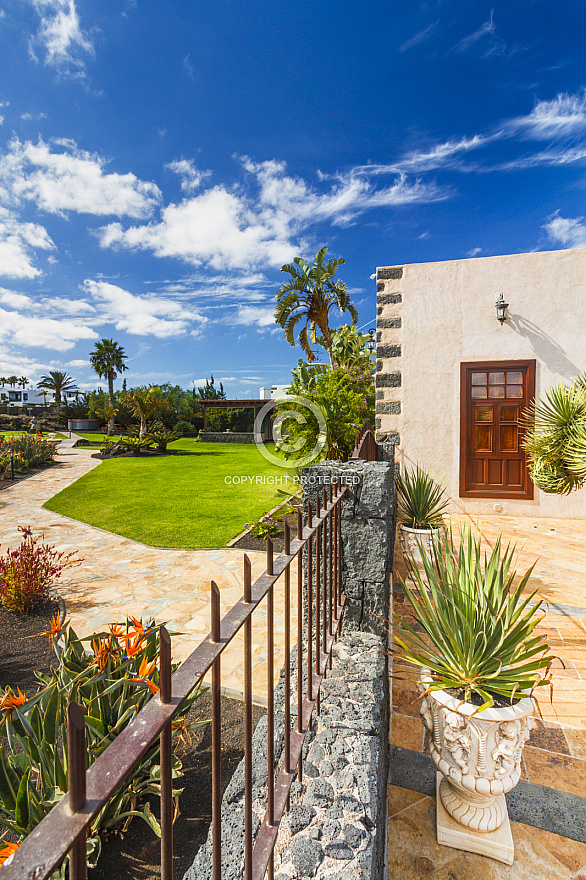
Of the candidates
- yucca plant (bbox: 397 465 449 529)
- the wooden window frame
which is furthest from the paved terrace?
the wooden window frame

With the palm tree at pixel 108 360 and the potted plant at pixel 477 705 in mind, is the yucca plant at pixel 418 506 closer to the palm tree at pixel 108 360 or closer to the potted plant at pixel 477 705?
the potted plant at pixel 477 705

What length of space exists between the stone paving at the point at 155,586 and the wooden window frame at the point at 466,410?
14.2 ft

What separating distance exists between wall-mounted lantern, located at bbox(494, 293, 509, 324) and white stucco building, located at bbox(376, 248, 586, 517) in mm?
75

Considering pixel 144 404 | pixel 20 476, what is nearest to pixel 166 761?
pixel 20 476

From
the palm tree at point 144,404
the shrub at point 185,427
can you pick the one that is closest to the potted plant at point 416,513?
the palm tree at point 144,404

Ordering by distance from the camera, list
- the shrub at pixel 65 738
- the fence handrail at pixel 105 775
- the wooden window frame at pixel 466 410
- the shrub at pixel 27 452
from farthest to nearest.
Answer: the shrub at pixel 27 452 < the wooden window frame at pixel 466 410 < the shrub at pixel 65 738 < the fence handrail at pixel 105 775

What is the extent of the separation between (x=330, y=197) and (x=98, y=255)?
108 feet

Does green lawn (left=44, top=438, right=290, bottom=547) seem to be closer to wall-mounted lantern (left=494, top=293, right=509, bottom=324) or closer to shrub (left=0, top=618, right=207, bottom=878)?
shrub (left=0, top=618, right=207, bottom=878)

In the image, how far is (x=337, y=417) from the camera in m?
6.26

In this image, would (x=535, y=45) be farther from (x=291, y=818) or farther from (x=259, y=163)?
(x=291, y=818)

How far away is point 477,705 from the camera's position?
188cm

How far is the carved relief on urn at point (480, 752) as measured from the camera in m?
1.79

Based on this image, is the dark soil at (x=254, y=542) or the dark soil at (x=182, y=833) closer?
the dark soil at (x=182, y=833)

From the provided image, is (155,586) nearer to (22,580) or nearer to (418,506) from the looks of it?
(22,580)
